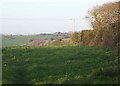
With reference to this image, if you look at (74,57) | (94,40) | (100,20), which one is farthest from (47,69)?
(100,20)

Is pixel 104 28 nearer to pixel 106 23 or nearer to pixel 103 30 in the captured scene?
pixel 103 30

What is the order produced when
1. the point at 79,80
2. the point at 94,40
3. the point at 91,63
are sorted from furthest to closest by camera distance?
the point at 94,40
the point at 91,63
the point at 79,80

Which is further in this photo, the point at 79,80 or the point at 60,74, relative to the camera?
the point at 60,74

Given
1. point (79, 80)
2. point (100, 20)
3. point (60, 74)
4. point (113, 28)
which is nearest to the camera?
point (79, 80)

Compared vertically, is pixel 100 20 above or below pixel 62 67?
above

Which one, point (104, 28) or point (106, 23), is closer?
point (104, 28)

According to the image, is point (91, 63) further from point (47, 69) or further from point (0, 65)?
point (0, 65)

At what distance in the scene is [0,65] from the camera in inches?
782

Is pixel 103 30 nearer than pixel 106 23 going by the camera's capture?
Yes

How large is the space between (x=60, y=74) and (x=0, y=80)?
289 cm

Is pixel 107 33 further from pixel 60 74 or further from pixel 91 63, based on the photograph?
pixel 60 74

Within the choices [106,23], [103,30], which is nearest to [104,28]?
[103,30]

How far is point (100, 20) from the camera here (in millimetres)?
50781

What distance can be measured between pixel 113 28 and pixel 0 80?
1530 cm
